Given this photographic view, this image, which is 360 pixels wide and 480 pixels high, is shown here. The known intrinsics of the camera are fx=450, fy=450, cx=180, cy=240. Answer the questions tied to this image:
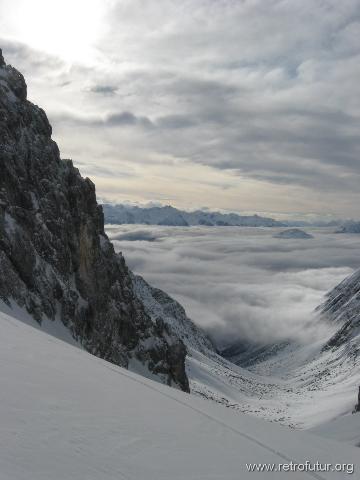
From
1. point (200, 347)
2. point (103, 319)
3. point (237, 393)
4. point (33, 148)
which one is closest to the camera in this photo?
point (33, 148)

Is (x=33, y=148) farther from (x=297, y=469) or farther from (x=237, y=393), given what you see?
(x=237, y=393)

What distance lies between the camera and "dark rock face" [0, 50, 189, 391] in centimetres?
4341

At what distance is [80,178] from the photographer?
62.9 meters

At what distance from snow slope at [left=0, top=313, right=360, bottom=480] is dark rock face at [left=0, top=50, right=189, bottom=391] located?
28844 mm

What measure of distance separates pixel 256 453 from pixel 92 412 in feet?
11.3

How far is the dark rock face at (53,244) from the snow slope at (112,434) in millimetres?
28844

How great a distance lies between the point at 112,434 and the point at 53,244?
148 ft

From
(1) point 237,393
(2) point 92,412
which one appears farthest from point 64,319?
(1) point 237,393

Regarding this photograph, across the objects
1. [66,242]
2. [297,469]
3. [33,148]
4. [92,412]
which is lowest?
[297,469]

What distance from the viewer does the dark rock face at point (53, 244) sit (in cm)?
4341

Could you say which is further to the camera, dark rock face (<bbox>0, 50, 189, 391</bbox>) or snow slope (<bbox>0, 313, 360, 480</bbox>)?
dark rock face (<bbox>0, 50, 189, 391</bbox>)

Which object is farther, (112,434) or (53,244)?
(53,244)

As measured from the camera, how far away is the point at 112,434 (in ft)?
26.1

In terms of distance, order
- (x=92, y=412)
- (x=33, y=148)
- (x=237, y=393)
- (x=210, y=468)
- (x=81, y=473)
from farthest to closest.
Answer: (x=237, y=393), (x=33, y=148), (x=92, y=412), (x=210, y=468), (x=81, y=473)
